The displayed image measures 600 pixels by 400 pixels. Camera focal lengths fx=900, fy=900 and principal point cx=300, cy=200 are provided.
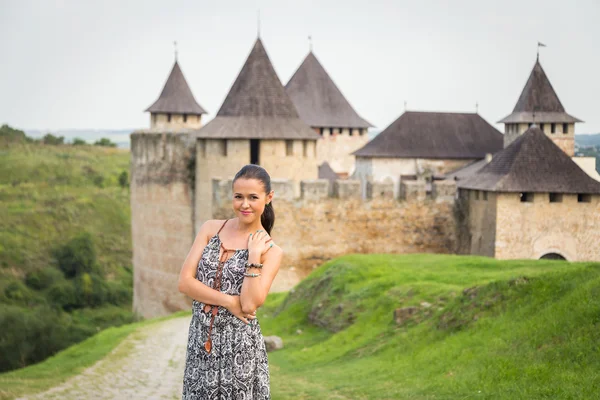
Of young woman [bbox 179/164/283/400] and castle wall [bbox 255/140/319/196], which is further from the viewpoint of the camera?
castle wall [bbox 255/140/319/196]

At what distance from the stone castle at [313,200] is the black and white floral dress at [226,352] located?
13.9 m

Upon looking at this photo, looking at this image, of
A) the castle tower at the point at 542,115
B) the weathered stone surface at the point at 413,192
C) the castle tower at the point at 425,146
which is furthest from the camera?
the castle tower at the point at 542,115

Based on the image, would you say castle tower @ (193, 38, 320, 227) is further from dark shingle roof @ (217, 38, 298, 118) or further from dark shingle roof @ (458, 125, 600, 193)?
dark shingle roof @ (458, 125, 600, 193)

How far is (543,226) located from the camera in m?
18.3

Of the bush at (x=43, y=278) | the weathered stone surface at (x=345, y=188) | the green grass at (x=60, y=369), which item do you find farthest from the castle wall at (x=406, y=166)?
the green grass at (x=60, y=369)

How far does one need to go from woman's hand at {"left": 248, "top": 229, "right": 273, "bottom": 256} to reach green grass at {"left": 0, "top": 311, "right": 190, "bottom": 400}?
5.06m

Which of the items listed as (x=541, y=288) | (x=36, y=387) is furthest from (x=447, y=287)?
(x=36, y=387)

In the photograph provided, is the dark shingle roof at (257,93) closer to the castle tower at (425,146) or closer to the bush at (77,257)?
the castle tower at (425,146)

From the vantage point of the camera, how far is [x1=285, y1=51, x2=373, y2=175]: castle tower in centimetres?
4003

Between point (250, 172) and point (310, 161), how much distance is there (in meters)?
16.0

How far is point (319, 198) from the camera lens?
19469mm

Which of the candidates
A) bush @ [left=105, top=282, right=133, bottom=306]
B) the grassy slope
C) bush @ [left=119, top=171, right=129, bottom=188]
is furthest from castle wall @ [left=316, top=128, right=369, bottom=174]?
bush @ [left=119, top=171, right=129, bottom=188]

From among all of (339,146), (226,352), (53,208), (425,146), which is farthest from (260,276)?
(53,208)

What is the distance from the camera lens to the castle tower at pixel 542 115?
3197cm
